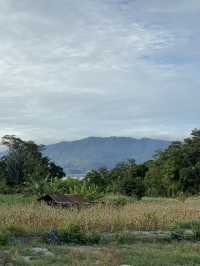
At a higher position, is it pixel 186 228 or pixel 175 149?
pixel 175 149

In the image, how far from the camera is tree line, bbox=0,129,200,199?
49.3m

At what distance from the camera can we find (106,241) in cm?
1123

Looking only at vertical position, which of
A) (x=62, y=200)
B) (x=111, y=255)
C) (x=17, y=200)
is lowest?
(x=111, y=255)

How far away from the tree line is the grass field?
3101 centimetres

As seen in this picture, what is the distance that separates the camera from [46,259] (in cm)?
860

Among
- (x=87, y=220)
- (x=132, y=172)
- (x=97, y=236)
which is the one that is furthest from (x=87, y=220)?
(x=132, y=172)

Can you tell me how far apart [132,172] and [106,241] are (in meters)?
48.6

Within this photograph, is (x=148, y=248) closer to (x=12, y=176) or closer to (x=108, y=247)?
(x=108, y=247)

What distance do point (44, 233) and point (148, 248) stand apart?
2.45 metres

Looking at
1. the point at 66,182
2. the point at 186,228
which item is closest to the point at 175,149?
the point at 66,182

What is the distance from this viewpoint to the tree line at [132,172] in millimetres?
49284

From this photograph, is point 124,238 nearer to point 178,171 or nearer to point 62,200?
point 62,200

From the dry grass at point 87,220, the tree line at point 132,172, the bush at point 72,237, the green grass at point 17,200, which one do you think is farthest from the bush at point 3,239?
the tree line at point 132,172

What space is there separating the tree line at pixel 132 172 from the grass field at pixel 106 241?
102 ft
